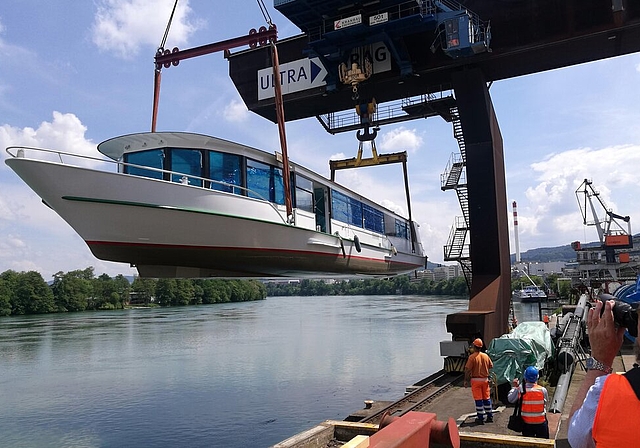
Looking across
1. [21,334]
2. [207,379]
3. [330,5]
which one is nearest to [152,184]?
[330,5]

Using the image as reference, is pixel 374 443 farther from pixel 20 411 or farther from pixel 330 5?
pixel 20 411

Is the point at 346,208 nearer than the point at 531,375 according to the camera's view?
No

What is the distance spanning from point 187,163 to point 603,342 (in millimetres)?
8879

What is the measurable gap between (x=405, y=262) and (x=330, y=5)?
10.1 metres

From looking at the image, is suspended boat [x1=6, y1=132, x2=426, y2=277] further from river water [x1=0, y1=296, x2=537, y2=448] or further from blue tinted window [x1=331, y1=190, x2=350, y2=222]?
river water [x1=0, y1=296, x2=537, y2=448]

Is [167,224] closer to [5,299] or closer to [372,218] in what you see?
[372,218]

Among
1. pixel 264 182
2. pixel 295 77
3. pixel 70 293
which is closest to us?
pixel 264 182

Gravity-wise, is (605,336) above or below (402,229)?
below

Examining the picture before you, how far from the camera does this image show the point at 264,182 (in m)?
10.8

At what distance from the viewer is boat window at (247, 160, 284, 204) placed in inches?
414

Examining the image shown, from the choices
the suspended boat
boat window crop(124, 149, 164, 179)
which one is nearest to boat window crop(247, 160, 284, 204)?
the suspended boat

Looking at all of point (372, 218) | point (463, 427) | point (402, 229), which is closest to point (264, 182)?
point (463, 427)

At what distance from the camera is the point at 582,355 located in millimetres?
11023

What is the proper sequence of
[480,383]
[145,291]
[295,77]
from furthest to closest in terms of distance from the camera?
[145,291] < [295,77] < [480,383]
